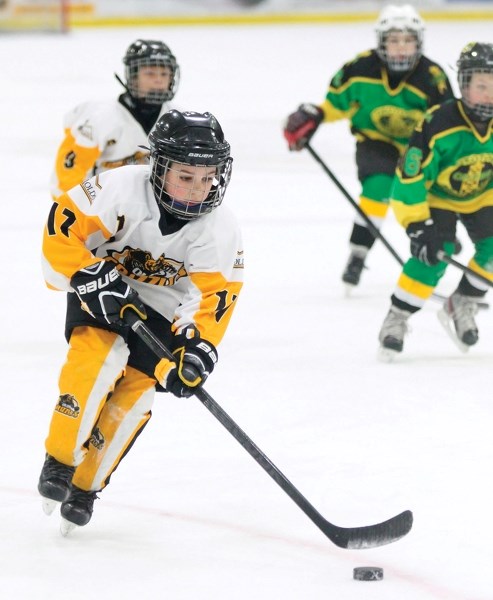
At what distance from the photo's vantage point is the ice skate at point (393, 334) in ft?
13.9

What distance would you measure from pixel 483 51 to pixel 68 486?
2053mm

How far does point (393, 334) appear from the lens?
4.27 meters

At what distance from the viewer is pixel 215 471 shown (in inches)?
126

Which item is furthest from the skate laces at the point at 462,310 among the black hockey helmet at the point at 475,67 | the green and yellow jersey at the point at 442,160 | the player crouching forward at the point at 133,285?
the player crouching forward at the point at 133,285

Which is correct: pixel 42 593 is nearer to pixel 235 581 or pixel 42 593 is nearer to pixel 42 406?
pixel 235 581

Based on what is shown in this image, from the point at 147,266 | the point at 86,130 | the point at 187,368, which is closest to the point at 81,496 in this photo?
the point at 187,368

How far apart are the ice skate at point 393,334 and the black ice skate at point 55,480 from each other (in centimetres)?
176

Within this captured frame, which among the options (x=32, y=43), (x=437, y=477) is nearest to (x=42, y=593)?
(x=437, y=477)

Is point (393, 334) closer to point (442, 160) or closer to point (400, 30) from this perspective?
point (442, 160)

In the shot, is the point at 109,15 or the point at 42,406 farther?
the point at 109,15

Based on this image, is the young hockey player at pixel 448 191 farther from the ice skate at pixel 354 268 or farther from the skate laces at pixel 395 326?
the ice skate at pixel 354 268

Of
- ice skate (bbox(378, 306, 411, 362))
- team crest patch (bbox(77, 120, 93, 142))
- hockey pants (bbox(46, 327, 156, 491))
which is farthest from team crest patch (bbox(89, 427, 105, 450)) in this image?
team crest patch (bbox(77, 120, 93, 142))

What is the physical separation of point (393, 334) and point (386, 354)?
0.22 ft

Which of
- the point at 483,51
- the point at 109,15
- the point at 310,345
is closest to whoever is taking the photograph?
the point at 483,51
